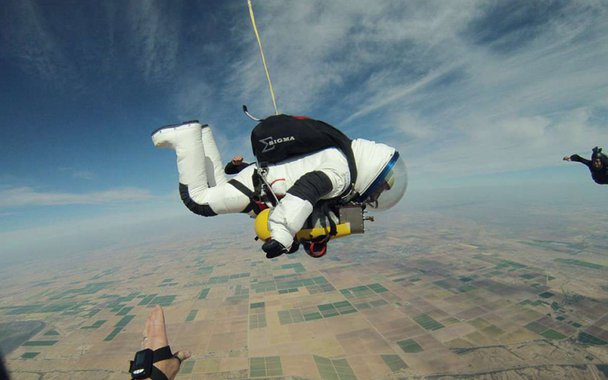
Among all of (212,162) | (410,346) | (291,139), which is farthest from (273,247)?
(410,346)

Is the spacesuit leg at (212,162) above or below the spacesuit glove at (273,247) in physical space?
above

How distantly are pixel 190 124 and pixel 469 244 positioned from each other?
319 ft

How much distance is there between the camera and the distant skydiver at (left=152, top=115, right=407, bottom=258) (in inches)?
114

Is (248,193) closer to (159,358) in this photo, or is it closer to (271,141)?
(271,141)

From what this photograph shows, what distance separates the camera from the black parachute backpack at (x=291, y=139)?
9.51 feet

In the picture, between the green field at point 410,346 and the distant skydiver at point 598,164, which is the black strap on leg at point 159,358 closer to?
the distant skydiver at point 598,164

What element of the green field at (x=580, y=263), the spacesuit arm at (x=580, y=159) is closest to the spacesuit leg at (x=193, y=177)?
the spacesuit arm at (x=580, y=159)

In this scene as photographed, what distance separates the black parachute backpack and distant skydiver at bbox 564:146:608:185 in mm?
5564

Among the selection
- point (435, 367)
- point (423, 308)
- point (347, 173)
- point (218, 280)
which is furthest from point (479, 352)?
point (218, 280)

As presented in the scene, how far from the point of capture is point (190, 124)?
3.22 metres

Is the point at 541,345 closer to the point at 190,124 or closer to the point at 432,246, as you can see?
the point at 190,124

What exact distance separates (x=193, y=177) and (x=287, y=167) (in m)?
1.21

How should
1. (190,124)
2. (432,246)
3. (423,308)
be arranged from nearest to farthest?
(190,124), (423,308), (432,246)

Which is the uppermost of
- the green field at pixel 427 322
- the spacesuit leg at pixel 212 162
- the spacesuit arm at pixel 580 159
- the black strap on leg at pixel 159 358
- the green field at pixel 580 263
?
the spacesuit leg at pixel 212 162
